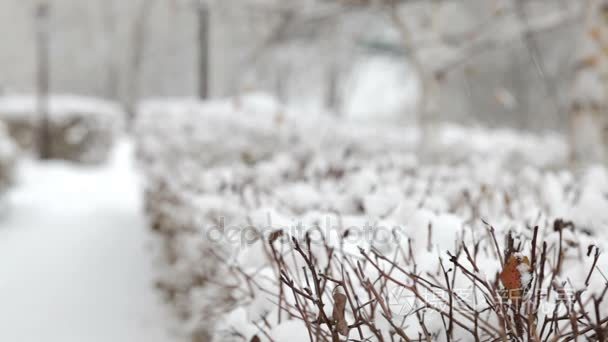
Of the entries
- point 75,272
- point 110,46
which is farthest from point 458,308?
point 110,46

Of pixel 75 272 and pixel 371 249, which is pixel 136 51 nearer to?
pixel 75 272

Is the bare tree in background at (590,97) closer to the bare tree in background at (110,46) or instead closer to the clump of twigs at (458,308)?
the clump of twigs at (458,308)

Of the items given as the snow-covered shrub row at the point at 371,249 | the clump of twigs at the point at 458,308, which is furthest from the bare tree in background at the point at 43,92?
the clump of twigs at the point at 458,308

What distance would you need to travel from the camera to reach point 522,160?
200 inches

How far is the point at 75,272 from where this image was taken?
4.12m

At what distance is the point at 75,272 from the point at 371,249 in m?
3.68

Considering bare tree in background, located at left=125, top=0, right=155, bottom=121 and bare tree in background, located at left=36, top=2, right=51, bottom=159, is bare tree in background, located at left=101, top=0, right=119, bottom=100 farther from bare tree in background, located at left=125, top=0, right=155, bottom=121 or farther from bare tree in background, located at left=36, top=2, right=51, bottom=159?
bare tree in background, located at left=36, top=2, right=51, bottom=159

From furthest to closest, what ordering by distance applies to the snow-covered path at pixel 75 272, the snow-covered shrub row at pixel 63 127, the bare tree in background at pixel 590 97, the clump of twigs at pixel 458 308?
the snow-covered shrub row at pixel 63 127, the bare tree in background at pixel 590 97, the snow-covered path at pixel 75 272, the clump of twigs at pixel 458 308

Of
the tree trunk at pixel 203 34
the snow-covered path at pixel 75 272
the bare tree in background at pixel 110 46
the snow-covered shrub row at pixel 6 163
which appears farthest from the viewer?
the bare tree in background at pixel 110 46

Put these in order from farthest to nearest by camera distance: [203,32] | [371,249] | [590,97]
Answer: [203,32], [590,97], [371,249]

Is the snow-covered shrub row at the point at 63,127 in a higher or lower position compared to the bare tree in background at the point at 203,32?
higher

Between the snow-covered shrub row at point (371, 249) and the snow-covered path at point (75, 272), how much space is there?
14.7 inches

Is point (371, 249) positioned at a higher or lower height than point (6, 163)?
lower

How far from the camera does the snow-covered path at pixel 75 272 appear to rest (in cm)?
307
